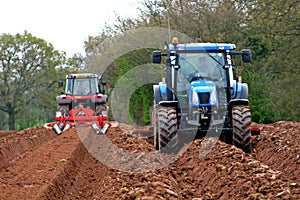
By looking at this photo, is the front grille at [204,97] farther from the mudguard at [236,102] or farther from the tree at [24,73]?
the tree at [24,73]

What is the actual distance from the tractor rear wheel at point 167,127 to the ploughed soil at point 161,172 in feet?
0.98

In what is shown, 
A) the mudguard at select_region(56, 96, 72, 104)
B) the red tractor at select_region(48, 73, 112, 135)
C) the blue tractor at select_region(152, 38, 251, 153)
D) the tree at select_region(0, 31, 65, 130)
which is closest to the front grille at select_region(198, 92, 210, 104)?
the blue tractor at select_region(152, 38, 251, 153)

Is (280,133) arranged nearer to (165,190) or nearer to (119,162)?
(119,162)

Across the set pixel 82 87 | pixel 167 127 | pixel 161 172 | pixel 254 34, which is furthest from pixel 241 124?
pixel 254 34

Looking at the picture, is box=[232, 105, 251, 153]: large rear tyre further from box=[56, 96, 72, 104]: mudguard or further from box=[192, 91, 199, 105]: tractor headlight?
box=[56, 96, 72, 104]: mudguard

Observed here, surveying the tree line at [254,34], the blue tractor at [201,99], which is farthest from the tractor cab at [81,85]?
the blue tractor at [201,99]

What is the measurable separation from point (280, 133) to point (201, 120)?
369cm

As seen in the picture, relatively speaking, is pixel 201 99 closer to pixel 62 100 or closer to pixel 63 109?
pixel 63 109

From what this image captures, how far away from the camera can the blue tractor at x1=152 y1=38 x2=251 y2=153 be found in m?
10.8

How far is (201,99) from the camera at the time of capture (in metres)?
10.9

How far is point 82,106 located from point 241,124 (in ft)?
30.7

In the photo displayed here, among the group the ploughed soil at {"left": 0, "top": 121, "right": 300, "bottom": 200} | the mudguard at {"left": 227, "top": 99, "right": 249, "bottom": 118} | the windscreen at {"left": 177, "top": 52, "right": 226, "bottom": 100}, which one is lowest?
the ploughed soil at {"left": 0, "top": 121, "right": 300, "bottom": 200}

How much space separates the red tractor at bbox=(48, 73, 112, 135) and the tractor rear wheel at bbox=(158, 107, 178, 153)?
22.3ft

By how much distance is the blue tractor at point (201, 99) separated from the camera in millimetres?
10812
